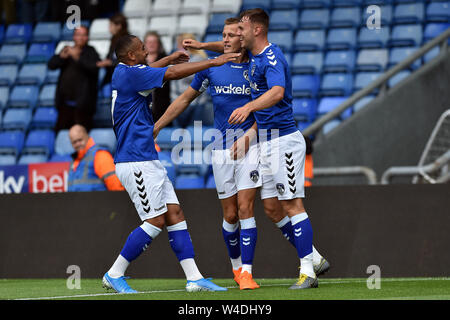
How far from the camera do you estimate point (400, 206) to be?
8.80 m

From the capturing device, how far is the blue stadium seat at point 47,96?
15471 millimetres

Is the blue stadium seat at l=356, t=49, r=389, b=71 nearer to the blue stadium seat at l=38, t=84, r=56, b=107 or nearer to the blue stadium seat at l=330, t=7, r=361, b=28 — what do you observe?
the blue stadium seat at l=330, t=7, r=361, b=28

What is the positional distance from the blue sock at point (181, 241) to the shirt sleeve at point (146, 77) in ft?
3.78

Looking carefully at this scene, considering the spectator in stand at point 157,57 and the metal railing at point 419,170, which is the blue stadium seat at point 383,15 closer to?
the spectator in stand at point 157,57

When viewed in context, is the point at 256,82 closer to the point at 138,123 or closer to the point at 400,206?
the point at 138,123

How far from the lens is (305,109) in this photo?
529 inches

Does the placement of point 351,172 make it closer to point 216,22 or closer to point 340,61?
point 340,61

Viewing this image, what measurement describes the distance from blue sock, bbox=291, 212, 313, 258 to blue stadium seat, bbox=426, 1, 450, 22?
302 inches

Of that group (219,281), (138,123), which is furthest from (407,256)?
(138,123)

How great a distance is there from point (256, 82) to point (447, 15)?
24.7ft

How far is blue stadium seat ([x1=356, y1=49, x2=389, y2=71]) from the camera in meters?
13.8

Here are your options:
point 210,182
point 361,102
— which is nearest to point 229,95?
point 210,182

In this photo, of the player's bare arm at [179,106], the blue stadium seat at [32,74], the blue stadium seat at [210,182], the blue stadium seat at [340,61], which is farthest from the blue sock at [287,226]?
the blue stadium seat at [32,74]

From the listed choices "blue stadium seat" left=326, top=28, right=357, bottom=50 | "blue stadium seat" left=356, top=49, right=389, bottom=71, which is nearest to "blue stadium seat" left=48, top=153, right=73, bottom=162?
"blue stadium seat" left=326, top=28, right=357, bottom=50
